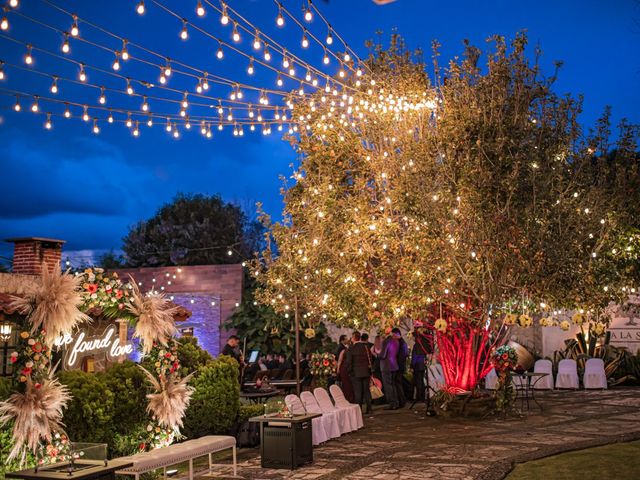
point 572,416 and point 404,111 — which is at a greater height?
point 404,111

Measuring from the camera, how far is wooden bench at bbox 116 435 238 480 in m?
7.29

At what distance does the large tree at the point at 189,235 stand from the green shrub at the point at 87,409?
2801 centimetres

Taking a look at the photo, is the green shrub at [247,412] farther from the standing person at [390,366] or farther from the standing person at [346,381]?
the standing person at [390,366]

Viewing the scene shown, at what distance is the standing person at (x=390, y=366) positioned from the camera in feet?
49.4

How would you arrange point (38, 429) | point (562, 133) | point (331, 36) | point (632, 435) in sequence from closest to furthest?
point (38, 429), point (331, 36), point (632, 435), point (562, 133)

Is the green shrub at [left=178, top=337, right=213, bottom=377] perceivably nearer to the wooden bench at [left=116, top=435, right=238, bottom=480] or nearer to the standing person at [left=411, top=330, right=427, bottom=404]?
the wooden bench at [left=116, top=435, right=238, bottom=480]

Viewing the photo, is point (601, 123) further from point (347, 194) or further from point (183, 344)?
point (183, 344)

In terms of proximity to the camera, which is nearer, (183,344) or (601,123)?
(183,344)

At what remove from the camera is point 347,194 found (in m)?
13.4

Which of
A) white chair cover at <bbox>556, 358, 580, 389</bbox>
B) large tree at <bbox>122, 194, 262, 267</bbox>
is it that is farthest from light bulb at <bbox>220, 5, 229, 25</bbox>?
large tree at <bbox>122, 194, 262, 267</bbox>

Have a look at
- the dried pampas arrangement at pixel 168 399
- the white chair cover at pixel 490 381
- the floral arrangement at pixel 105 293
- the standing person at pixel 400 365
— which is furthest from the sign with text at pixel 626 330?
the floral arrangement at pixel 105 293

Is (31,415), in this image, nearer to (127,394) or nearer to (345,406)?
(127,394)

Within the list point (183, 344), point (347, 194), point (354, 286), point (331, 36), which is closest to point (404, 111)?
point (347, 194)

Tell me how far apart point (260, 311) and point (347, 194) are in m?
8.90
